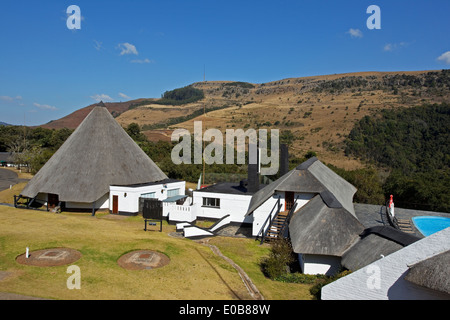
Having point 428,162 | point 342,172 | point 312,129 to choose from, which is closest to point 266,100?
point 312,129

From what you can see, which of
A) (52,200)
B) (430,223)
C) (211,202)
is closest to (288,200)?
(211,202)

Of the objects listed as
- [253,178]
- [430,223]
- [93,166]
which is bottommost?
[430,223]

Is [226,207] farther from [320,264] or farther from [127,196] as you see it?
[320,264]

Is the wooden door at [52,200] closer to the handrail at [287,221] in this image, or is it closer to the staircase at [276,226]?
the staircase at [276,226]

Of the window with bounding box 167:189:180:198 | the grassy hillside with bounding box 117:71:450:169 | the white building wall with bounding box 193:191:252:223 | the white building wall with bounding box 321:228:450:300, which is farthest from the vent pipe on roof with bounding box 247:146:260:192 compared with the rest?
the grassy hillside with bounding box 117:71:450:169

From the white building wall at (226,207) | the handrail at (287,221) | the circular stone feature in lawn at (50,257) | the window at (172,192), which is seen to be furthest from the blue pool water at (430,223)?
the window at (172,192)

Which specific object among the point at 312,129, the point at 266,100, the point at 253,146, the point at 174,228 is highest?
the point at 266,100
